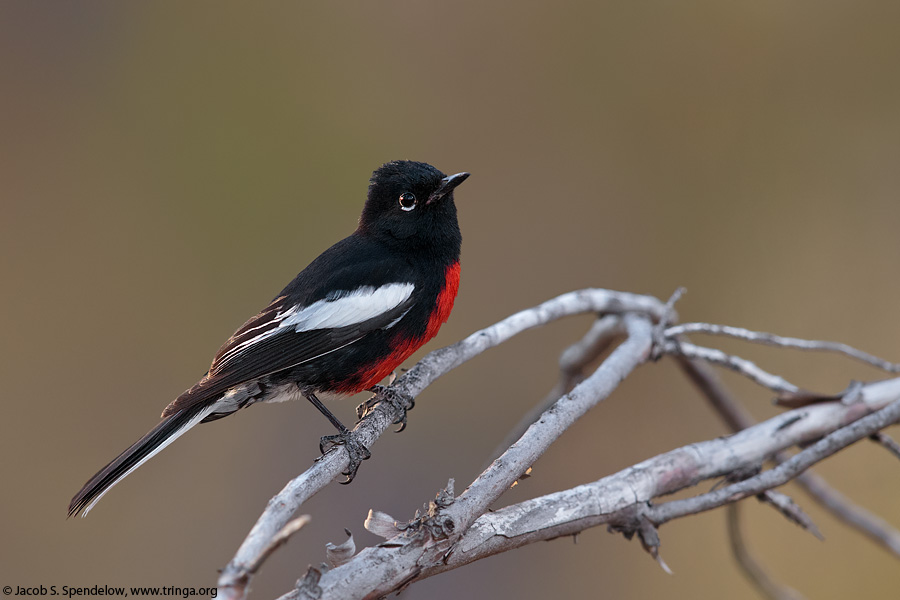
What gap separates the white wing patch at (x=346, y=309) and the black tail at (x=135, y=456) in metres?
0.46

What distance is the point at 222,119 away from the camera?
571cm

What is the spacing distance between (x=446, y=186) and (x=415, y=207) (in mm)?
172

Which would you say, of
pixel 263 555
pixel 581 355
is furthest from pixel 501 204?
pixel 263 555

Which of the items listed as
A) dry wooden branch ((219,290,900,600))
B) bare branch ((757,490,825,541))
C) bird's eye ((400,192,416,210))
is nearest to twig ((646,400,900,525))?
dry wooden branch ((219,290,900,600))

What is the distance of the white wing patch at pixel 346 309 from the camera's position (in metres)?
2.93

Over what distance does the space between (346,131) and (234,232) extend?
3.84ft

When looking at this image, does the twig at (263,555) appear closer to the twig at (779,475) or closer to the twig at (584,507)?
the twig at (584,507)

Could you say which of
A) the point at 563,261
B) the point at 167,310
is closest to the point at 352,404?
the point at 167,310

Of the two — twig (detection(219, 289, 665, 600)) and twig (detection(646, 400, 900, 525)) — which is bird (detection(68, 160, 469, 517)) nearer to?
twig (detection(219, 289, 665, 600))

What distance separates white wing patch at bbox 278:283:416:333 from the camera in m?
2.93

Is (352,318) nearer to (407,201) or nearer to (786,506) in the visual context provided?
(407,201)

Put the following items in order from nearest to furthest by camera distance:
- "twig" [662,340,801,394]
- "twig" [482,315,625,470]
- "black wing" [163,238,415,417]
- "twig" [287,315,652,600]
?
"twig" [287,315,652,600]
"black wing" [163,238,415,417]
"twig" [662,340,801,394]
"twig" [482,315,625,470]

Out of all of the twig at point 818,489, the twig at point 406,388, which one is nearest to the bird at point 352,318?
the twig at point 406,388

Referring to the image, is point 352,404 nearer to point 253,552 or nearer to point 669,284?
point 669,284
